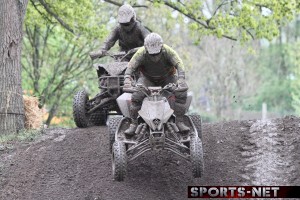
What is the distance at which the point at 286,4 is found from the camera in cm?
1706

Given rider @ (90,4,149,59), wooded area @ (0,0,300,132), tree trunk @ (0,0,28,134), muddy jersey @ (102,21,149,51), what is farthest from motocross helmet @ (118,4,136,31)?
tree trunk @ (0,0,28,134)

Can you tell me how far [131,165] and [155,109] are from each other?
1.67 m

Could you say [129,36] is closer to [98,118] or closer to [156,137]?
[98,118]

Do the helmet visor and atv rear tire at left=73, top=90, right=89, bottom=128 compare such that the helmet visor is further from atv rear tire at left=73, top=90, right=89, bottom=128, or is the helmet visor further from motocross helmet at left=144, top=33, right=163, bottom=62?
atv rear tire at left=73, top=90, right=89, bottom=128

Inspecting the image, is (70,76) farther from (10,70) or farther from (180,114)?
(180,114)

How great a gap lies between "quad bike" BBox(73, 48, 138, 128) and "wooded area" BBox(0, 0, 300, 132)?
139 cm

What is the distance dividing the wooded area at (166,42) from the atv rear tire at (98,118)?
1.53 m

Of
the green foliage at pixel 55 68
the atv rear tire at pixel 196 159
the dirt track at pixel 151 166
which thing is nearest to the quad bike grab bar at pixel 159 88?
the atv rear tire at pixel 196 159

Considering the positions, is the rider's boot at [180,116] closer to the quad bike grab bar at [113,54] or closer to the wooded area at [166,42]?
the quad bike grab bar at [113,54]

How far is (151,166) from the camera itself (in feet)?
35.9

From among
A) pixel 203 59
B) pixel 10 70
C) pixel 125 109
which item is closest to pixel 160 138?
pixel 125 109

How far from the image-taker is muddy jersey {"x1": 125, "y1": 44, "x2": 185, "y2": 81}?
408 inches

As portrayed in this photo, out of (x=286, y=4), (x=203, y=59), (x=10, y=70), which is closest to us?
(x=10, y=70)

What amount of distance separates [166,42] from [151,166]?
2136cm
